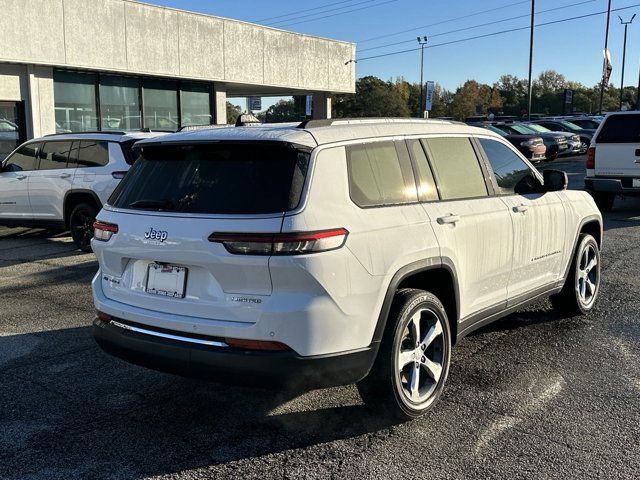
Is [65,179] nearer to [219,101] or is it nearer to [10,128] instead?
[10,128]

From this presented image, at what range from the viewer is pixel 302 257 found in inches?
Answer: 128

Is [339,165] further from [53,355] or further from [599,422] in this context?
[53,355]

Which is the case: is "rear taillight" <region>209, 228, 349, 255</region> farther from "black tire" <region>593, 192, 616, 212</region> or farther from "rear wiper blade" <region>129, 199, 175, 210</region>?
"black tire" <region>593, 192, 616, 212</region>

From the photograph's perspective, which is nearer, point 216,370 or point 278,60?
point 216,370

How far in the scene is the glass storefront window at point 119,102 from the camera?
1795 cm

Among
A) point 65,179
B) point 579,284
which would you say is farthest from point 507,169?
point 65,179

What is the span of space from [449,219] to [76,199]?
24.6ft

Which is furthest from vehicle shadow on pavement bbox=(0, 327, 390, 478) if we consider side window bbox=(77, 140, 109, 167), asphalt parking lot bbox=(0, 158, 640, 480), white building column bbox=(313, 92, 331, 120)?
white building column bbox=(313, 92, 331, 120)

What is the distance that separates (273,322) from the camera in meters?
3.30

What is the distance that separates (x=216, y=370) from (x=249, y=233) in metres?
0.75

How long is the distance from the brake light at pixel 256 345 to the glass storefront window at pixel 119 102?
15969 mm

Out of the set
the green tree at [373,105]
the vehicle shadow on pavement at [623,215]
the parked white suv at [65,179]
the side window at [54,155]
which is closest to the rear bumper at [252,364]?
the parked white suv at [65,179]

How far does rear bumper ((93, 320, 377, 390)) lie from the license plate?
0.25 metres

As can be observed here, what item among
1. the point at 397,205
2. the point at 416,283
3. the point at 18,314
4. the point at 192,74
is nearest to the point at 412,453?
the point at 416,283
